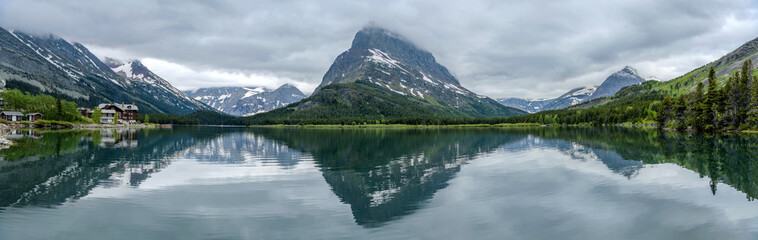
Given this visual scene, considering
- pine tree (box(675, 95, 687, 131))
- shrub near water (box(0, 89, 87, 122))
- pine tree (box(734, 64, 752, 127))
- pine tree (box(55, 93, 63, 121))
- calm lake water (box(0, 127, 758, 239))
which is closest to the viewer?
calm lake water (box(0, 127, 758, 239))

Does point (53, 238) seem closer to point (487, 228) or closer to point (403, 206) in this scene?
point (403, 206)

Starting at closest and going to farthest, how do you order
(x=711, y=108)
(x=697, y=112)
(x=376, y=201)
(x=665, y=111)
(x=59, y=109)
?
(x=376, y=201), (x=711, y=108), (x=697, y=112), (x=665, y=111), (x=59, y=109)

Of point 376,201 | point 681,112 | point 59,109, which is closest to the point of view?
point 376,201

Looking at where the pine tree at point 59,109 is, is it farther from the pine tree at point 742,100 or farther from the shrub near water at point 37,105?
the pine tree at point 742,100

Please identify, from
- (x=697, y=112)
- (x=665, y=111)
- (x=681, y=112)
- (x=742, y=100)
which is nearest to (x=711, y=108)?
(x=697, y=112)

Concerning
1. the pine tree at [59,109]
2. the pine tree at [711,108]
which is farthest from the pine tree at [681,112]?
the pine tree at [59,109]

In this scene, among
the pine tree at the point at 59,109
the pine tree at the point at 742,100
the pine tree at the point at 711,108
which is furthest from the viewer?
the pine tree at the point at 59,109

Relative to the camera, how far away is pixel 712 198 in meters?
20.4

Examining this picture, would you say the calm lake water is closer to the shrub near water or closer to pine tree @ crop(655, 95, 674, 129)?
pine tree @ crop(655, 95, 674, 129)

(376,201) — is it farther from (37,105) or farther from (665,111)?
(37,105)

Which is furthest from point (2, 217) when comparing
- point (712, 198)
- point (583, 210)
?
point (712, 198)

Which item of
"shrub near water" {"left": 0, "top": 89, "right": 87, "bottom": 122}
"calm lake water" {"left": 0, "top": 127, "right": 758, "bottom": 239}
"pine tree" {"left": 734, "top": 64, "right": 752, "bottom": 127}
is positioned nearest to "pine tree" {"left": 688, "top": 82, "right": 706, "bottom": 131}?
"pine tree" {"left": 734, "top": 64, "right": 752, "bottom": 127}

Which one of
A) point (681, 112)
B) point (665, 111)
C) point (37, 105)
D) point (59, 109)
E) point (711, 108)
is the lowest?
point (681, 112)

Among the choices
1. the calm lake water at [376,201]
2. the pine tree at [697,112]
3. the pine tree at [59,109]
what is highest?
the pine tree at [59,109]
